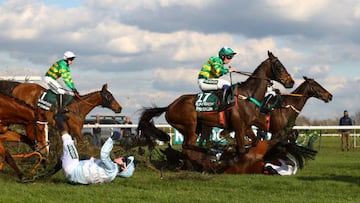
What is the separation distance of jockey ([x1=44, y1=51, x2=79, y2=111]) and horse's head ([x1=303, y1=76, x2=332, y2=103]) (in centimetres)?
593

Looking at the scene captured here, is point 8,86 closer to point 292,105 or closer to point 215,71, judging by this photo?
point 215,71

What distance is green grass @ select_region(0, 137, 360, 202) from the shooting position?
25.6ft

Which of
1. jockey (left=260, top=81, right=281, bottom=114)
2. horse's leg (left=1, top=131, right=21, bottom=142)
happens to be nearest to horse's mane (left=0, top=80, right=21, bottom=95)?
horse's leg (left=1, top=131, right=21, bottom=142)

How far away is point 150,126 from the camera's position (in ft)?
43.9

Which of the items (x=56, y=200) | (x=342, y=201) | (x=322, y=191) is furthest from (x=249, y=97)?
(x=56, y=200)

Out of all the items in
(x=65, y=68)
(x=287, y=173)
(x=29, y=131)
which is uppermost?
(x=65, y=68)

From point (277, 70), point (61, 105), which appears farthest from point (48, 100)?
point (277, 70)

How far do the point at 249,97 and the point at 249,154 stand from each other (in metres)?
1.27

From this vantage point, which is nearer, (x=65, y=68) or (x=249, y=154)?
(x=249, y=154)

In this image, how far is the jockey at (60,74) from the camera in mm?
14344

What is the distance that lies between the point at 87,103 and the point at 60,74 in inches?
37.8

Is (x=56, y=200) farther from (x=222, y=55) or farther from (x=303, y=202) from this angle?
(x=222, y=55)

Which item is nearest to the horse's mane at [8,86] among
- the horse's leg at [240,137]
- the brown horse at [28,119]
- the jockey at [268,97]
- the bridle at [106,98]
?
the bridle at [106,98]

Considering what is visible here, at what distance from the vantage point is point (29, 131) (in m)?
10.6
